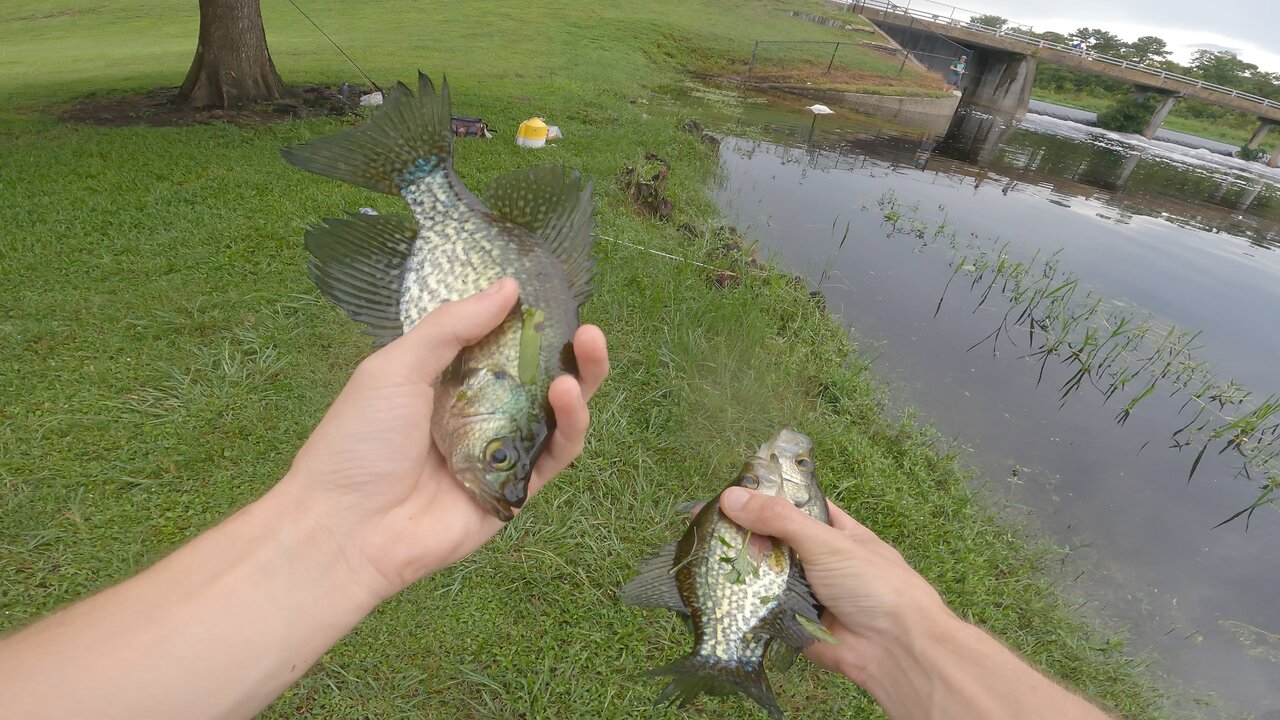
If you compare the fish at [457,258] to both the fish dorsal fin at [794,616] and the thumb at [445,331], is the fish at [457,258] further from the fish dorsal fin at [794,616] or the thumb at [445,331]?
the fish dorsal fin at [794,616]

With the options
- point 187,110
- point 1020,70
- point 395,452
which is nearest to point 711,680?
point 395,452

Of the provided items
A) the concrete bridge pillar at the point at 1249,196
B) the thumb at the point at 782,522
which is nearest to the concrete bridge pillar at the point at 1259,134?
the concrete bridge pillar at the point at 1249,196

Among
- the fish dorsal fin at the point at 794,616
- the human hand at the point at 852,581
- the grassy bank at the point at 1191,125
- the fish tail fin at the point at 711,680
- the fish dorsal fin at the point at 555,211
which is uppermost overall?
the grassy bank at the point at 1191,125

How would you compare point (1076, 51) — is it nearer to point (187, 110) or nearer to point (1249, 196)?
point (1249, 196)

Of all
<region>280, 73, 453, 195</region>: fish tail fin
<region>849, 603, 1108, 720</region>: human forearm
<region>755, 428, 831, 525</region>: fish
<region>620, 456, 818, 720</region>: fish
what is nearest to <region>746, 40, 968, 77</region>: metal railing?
<region>755, 428, 831, 525</region>: fish

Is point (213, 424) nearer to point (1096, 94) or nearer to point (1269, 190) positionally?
point (1269, 190)

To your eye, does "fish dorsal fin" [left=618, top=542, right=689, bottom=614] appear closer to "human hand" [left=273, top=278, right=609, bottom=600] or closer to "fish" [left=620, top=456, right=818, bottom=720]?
"fish" [left=620, top=456, right=818, bottom=720]

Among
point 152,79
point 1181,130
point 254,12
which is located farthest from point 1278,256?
point 1181,130

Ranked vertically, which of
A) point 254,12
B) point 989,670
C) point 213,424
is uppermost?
point 254,12
